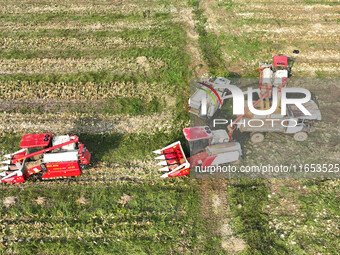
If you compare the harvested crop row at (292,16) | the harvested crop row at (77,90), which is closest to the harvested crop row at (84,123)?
the harvested crop row at (77,90)

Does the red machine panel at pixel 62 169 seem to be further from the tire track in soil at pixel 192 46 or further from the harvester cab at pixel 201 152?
the tire track in soil at pixel 192 46

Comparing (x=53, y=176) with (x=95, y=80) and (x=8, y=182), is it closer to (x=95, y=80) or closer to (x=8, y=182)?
(x=8, y=182)

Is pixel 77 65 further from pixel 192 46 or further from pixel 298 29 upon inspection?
pixel 298 29

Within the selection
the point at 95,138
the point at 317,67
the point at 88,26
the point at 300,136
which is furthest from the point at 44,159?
the point at 317,67

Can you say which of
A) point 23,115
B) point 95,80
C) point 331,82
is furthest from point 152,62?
point 331,82

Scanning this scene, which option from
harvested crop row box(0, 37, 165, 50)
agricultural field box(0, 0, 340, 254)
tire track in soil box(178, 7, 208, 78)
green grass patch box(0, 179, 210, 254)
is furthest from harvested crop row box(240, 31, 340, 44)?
green grass patch box(0, 179, 210, 254)

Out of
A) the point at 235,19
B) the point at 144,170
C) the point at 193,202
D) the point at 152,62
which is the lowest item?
the point at 193,202
